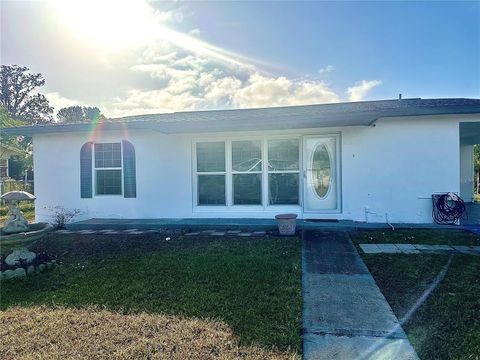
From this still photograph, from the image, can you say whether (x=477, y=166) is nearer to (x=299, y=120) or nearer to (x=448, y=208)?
(x=448, y=208)

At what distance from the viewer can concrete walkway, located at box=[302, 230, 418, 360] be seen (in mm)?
2582

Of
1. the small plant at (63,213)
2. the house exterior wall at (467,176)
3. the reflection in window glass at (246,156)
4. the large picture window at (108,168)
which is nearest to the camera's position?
the reflection in window glass at (246,156)

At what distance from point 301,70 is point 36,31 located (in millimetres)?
7979

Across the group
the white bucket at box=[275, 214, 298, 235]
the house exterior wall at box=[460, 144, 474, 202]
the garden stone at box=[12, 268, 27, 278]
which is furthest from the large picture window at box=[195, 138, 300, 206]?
the house exterior wall at box=[460, 144, 474, 202]

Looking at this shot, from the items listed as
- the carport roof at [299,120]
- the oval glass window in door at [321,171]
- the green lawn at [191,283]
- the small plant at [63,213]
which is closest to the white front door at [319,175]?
the oval glass window in door at [321,171]

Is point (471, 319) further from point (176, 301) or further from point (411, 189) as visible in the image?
point (411, 189)

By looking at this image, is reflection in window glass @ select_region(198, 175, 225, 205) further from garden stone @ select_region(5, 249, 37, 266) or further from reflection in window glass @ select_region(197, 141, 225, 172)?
garden stone @ select_region(5, 249, 37, 266)

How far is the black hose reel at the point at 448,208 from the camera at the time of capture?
24.6ft

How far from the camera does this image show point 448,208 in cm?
758

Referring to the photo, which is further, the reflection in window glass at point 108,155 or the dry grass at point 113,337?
the reflection in window glass at point 108,155

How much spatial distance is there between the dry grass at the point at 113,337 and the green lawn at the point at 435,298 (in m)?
1.29

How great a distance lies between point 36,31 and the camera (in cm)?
765

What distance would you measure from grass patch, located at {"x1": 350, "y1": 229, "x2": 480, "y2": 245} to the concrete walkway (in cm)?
141

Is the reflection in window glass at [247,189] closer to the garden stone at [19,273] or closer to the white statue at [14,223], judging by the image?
the garden stone at [19,273]
